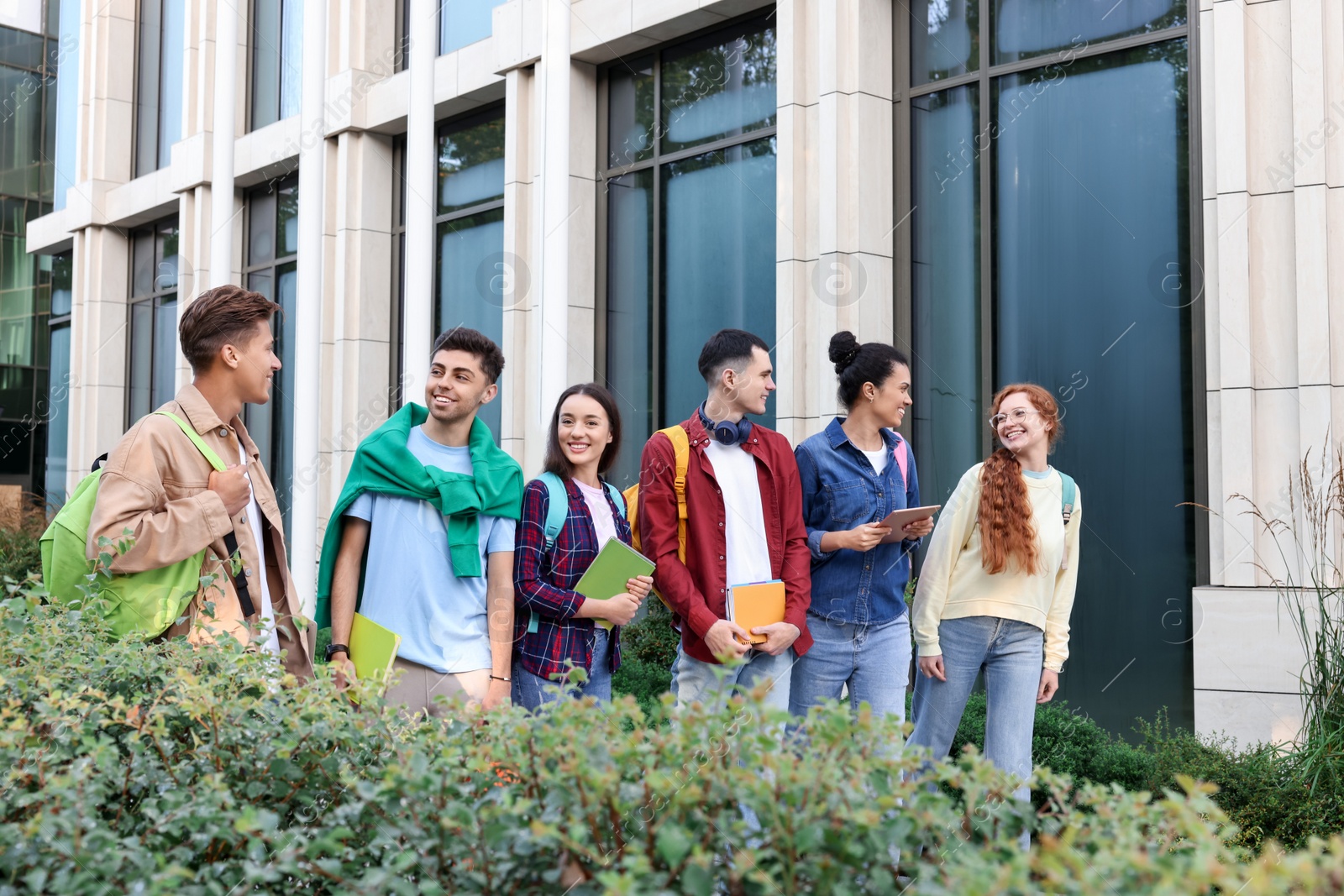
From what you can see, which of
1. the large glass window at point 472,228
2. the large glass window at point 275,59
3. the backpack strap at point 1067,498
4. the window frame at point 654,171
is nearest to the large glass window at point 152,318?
the large glass window at point 275,59

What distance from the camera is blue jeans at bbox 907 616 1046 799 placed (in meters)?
4.87

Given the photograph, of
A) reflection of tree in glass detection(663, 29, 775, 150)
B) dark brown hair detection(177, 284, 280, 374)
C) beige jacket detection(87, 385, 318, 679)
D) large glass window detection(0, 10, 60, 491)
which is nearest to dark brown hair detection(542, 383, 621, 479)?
beige jacket detection(87, 385, 318, 679)

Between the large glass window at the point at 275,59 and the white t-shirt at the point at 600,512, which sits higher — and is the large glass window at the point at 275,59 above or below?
above

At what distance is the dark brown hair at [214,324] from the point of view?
3.84 meters

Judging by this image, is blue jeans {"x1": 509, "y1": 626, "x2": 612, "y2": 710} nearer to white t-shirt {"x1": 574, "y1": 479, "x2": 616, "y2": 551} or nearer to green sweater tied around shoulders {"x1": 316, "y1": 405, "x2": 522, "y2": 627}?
white t-shirt {"x1": 574, "y1": 479, "x2": 616, "y2": 551}

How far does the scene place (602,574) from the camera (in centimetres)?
422

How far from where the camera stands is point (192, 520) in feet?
11.7

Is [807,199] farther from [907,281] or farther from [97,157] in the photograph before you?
[97,157]

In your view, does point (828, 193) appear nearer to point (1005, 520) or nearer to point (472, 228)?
point (1005, 520)

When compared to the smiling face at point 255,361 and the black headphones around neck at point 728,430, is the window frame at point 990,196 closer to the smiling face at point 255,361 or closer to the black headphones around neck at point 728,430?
the black headphones around neck at point 728,430

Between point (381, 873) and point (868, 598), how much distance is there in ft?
10.6

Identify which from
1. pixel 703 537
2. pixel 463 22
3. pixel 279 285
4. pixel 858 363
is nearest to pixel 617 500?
pixel 703 537

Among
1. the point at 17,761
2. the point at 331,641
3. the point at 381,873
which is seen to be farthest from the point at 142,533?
the point at 381,873

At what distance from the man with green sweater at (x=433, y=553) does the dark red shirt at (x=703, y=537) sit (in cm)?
60
